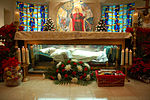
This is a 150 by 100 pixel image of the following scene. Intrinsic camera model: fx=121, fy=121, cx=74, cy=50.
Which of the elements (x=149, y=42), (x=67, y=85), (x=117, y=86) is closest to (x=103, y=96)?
(x=117, y=86)

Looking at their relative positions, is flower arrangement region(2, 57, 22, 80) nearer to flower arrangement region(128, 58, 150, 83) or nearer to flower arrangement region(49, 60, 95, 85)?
flower arrangement region(49, 60, 95, 85)

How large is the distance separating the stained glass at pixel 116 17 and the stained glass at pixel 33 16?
4222 millimetres

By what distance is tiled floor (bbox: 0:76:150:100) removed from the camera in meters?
1.95

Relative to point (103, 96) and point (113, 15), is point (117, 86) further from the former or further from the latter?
point (113, 15)

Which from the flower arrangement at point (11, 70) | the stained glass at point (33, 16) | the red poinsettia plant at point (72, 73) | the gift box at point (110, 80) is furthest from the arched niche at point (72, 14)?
the gift box at point (110, 80)

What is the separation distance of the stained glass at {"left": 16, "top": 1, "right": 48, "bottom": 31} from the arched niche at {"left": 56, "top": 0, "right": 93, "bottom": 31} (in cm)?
131

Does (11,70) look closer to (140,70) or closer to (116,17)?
(140,70)

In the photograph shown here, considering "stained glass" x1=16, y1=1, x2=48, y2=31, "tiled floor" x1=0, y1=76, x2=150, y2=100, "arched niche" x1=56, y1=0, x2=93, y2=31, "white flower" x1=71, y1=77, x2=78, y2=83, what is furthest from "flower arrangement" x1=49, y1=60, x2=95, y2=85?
"stained glass" x1=16, y1=1, x2=48, y2=31

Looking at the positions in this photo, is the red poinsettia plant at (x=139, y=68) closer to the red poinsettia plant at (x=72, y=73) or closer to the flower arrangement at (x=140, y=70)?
the flower arrangement at (x=140, y=70)

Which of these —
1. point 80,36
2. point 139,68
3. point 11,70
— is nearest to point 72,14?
point 80,36

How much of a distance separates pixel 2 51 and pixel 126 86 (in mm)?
2813

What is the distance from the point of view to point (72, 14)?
7.44 m

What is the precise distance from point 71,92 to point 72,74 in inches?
25.5

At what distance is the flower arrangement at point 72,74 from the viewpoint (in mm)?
2667
